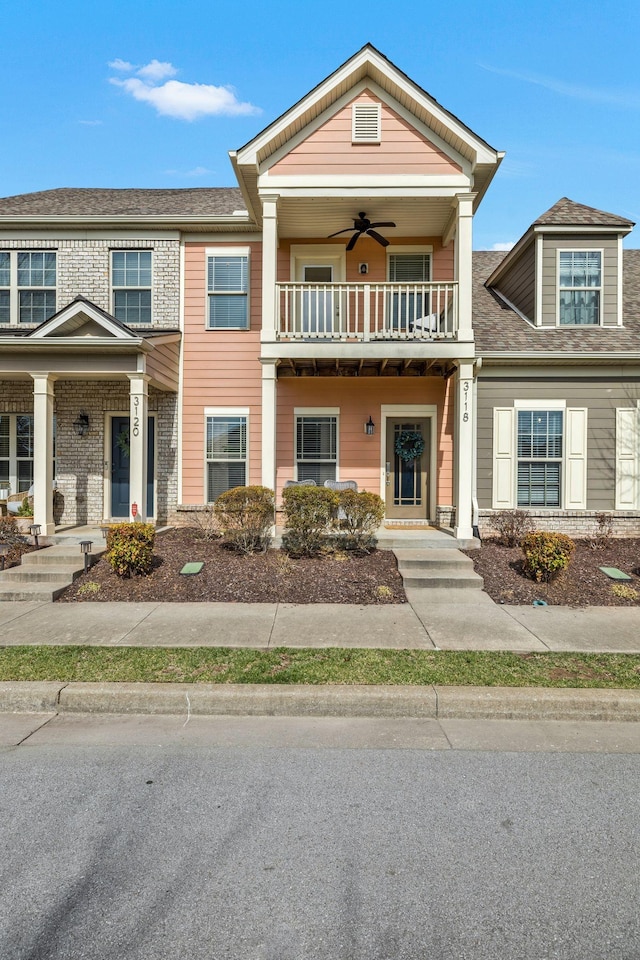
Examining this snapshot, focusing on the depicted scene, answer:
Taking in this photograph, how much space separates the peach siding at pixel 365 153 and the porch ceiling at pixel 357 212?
485 mm

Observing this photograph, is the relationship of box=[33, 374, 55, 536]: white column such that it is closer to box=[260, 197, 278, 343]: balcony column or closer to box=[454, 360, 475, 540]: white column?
box=[260, 197, 278, 343]: balcony column

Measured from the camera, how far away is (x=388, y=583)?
7848mm

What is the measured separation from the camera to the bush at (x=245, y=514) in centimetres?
882

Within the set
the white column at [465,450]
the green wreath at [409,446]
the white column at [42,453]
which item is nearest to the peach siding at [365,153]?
the white column at [465,450]

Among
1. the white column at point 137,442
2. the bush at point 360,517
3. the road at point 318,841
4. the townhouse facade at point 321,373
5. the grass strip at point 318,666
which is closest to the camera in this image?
the road at point 318,841

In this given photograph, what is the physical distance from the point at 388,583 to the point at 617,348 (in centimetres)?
709

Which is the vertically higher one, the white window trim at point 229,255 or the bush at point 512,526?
the white window trim at point 229,255

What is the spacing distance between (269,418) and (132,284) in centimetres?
466

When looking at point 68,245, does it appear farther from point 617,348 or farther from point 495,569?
point 617,348

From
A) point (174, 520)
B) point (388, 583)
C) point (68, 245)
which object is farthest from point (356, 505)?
point (68, 245)

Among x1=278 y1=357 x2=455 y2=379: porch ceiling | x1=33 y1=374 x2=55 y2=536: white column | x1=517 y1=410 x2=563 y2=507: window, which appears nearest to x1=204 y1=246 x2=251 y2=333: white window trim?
x1=278 y1=357 x2=455 y2=379: porch ceiling

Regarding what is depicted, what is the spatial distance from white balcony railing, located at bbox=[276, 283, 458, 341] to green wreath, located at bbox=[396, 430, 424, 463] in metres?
2.21

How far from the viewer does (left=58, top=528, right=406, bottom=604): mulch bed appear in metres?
7.38

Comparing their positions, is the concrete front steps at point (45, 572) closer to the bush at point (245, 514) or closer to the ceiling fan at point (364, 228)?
the bush at point (245, 514)
